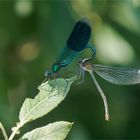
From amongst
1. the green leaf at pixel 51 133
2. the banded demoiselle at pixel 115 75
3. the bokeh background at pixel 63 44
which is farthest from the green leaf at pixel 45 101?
the bokeh background at pixel 63 44

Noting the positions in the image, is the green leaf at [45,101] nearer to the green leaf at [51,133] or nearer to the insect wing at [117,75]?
the green leaf at [51,133]

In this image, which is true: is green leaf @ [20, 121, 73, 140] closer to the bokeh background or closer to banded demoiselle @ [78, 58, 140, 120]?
banded demoiselle @ [78, 58, 140, 120]

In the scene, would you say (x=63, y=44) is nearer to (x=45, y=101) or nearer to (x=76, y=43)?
(x=76, y=43)

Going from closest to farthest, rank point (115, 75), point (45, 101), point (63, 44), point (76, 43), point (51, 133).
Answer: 1. point (51, 133)
2. point (45, 101)
3. point (76, 43)
4. point (115, 75)
5. point (63, 44)

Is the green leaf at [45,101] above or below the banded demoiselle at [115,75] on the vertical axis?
above

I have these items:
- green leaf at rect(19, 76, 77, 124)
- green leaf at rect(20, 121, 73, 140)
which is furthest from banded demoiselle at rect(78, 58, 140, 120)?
green leaf at rect(20, 121, 73, 140)

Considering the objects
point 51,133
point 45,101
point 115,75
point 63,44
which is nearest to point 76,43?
point 115,75

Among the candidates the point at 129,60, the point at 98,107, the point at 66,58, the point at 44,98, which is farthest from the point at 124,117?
the point at 44,98
